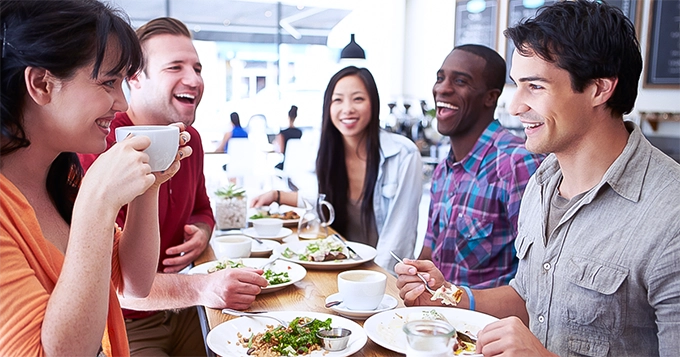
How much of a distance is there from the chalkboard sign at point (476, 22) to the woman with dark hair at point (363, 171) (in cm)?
323

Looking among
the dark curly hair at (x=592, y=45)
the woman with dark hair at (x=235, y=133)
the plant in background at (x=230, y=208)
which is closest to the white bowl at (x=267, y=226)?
the plant in background at (x=230, y=208)

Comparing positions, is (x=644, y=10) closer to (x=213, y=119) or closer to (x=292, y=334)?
(x=292, y=334)

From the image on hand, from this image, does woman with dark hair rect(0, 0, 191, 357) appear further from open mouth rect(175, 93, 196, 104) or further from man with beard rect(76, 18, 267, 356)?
open mouth rect(175, 93, 196, 104)

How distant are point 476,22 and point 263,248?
453cm

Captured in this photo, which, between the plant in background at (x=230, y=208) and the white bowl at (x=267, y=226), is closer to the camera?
the white bowl at (x=267, y=226)

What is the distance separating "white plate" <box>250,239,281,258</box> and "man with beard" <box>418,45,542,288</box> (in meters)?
0.71

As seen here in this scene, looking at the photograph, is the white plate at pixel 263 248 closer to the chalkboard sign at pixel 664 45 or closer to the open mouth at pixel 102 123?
the open mouth at pixel 102 123

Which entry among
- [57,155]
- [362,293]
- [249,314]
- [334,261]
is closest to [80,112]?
[57,155]

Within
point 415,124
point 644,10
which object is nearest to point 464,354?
point 644,10

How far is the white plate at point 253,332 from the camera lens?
1210 mm

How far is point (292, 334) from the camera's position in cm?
128

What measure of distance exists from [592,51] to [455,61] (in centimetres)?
111

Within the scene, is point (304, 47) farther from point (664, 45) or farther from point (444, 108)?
point (444, 108)

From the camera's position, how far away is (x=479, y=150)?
2.31m
